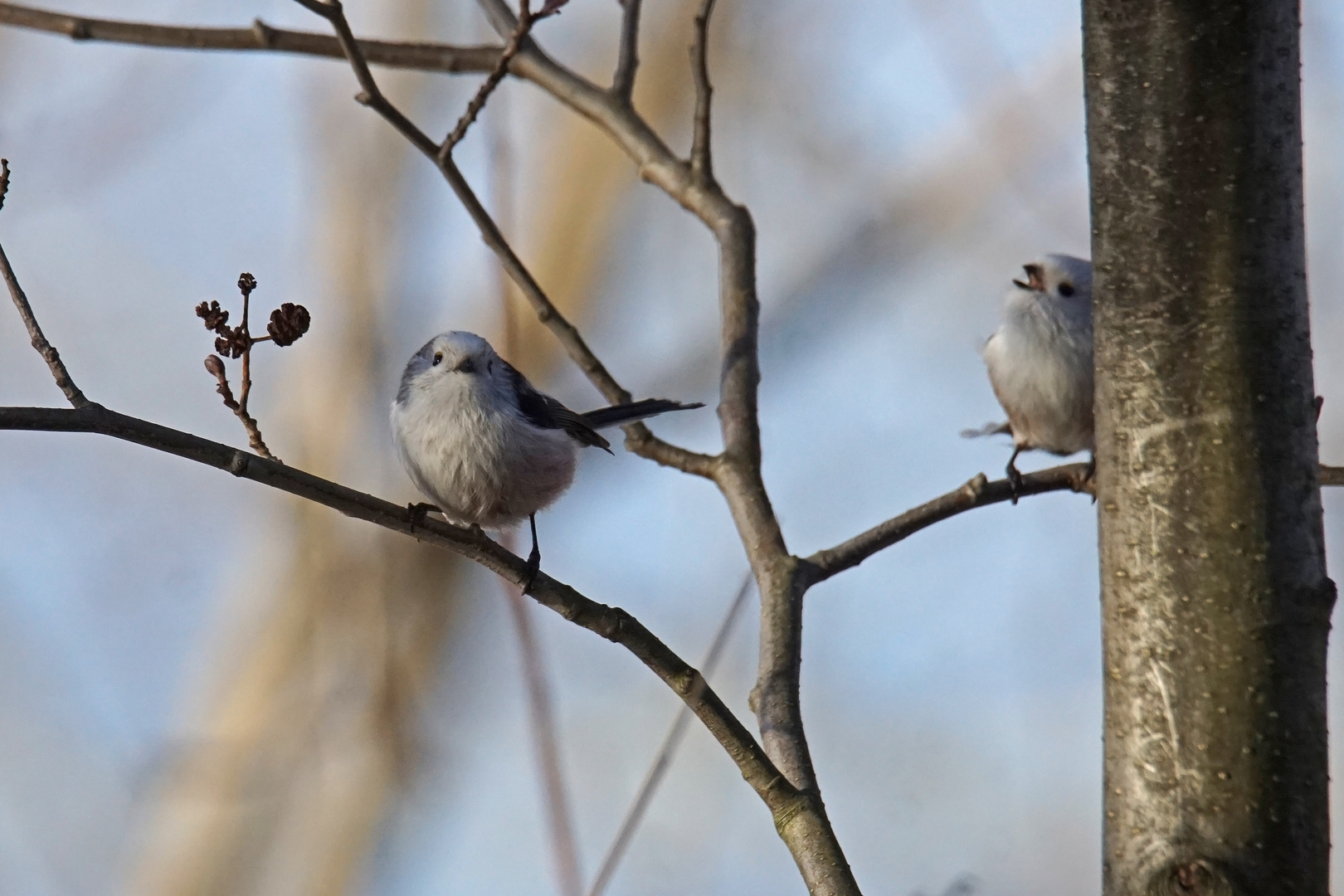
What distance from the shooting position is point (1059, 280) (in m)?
3.00

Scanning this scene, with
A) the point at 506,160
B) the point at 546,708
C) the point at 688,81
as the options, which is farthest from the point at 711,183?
the point at 688,81

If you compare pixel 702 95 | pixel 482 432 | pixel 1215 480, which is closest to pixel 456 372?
pixel 482 432

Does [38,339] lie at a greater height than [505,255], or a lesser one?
lesser

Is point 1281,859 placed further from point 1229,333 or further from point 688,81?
point 688,81

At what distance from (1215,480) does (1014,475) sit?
1192 mm

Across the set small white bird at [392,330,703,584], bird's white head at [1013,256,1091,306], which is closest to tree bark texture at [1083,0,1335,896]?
small white bird at [392,330,703,584]

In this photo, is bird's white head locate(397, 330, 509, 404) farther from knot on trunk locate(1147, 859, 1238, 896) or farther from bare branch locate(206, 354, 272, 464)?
knot on trunk locate(1147, 859, 1238, 896)

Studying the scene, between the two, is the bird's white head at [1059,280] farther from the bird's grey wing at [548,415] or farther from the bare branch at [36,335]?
the bare branch at [36,335]

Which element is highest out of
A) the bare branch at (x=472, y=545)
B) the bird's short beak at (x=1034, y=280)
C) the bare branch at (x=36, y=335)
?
the bird's short beak at (x=1034, y=280)

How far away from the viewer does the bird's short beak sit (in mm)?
3014

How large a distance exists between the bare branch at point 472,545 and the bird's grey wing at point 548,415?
100cm

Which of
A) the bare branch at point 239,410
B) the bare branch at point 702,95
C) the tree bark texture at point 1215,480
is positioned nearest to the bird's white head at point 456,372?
the bare branch at point 702,95

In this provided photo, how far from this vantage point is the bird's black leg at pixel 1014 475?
79.0 inches

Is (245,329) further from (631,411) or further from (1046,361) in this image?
(1046,361)
